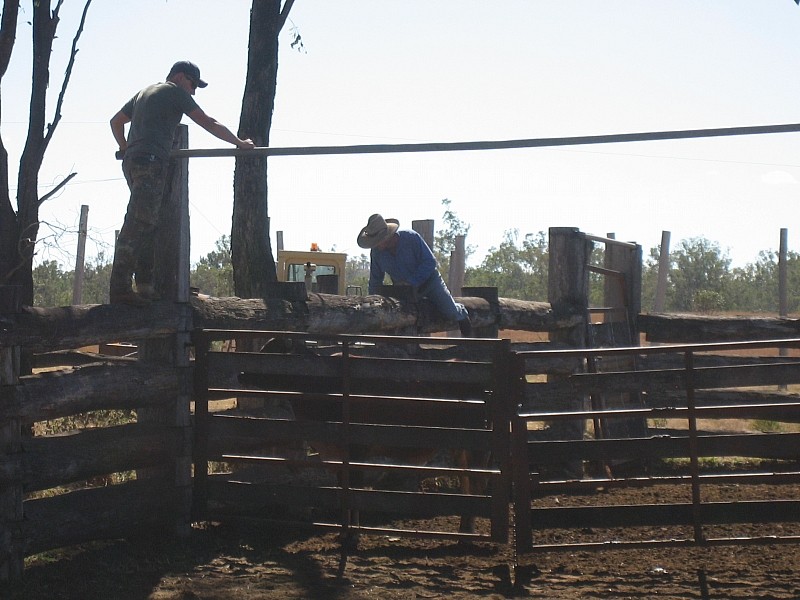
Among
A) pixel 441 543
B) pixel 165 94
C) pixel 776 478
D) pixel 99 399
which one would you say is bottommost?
pixel 441 543

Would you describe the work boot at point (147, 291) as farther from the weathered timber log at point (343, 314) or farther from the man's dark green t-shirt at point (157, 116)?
the man's dark green t-shirt at point (157, 116)

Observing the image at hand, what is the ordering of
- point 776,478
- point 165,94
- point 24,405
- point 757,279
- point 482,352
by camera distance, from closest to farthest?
1. point 24,405
2. point 776,478
3. point 165,94
4. point 482,352
5. point 757,279

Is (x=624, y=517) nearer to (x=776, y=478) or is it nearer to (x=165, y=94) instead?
(x=776, y=478)

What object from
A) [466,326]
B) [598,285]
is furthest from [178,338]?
[598,285]

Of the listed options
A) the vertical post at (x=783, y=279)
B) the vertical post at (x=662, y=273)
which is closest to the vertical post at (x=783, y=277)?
the vertical post at (x=783, y=279)

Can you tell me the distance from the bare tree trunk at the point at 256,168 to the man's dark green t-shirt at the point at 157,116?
4.72 meters

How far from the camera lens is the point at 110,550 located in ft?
19.4

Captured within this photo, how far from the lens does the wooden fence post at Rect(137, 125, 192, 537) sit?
638cm

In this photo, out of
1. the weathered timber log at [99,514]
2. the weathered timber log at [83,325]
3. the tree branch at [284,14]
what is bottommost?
the weathered timber log at [99,514]

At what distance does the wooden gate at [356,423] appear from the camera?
19.1ft

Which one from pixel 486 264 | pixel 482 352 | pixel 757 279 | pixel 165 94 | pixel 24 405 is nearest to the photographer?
pixel 24 405

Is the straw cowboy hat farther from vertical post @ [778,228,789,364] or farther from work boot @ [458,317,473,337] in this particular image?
vertical post @ [778,228,789,364]

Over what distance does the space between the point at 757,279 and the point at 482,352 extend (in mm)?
56278

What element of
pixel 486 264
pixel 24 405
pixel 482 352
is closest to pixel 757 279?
pixel 486 264
